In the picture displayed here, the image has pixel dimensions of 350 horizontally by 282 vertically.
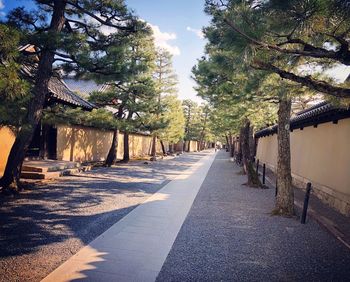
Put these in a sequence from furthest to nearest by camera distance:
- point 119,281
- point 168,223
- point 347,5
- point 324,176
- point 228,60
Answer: point 324,176
point 168,223
point 228,60
point 119,281
point 347,5

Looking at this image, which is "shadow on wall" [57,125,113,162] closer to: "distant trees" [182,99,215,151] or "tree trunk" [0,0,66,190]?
"tree trunk" [0,0,66,190]

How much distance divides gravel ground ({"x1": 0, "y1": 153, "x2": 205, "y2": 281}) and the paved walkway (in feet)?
1.08

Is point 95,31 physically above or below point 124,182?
above

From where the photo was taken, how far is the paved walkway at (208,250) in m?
4.25

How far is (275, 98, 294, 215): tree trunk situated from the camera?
7.98 m

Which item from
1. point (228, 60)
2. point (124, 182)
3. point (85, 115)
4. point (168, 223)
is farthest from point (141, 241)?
point (85, 115)

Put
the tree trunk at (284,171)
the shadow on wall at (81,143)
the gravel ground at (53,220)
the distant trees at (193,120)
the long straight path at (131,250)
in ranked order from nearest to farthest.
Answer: the long straight path at (131,250) → the gravel ground at (53,220) → the tree trunk at (284,171) → the shadow on wall at (81,143) → the distant trees at (193,120)

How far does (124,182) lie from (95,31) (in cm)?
635

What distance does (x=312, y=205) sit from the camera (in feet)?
30.8

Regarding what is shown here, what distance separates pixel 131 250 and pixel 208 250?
1.39 metres

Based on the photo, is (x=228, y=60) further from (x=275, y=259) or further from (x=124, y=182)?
(x=124, y=182)

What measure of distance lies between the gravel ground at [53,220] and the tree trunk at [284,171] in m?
4.24

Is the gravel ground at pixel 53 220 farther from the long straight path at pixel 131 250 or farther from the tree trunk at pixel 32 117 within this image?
the tree trunk at pixel 32 117

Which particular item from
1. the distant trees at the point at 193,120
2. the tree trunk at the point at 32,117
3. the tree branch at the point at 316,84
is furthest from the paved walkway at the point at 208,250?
the distant trees at the point at 193,120
